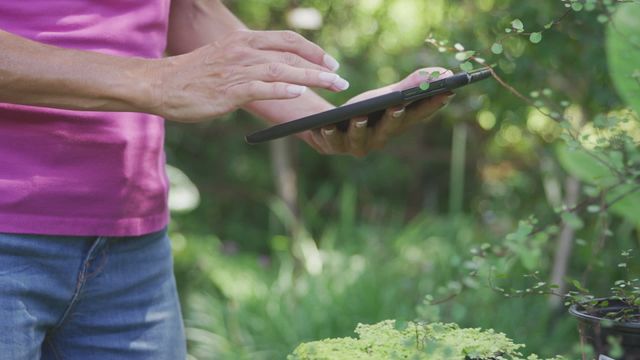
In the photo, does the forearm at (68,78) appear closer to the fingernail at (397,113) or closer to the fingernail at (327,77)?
the fingernail at (327,77)

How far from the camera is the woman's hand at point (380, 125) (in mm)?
1378

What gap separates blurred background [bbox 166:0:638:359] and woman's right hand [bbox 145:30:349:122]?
135 cm

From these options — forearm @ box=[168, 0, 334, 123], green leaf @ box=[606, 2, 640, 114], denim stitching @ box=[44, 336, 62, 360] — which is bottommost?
denim stitching @ box=[44, 336, 62, 360]

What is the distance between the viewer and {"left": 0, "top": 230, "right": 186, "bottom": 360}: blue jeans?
1.35 meters

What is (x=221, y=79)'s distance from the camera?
1232mm

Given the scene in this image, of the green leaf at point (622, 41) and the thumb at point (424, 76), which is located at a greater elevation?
the green leaf at point (622, 41)

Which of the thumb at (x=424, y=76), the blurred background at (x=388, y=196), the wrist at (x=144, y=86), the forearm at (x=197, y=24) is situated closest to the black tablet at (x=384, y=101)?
the thumb at (x=424, y=76)

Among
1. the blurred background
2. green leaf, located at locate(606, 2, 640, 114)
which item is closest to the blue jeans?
the blurred background

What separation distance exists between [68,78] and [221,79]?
0.21 meters

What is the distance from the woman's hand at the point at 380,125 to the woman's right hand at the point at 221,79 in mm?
185

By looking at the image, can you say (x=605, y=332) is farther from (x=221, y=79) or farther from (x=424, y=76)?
(x=221, y=79)

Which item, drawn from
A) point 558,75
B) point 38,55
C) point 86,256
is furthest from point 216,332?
point 38,55

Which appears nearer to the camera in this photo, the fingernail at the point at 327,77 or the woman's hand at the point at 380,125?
the fingernail at the point at 327,77

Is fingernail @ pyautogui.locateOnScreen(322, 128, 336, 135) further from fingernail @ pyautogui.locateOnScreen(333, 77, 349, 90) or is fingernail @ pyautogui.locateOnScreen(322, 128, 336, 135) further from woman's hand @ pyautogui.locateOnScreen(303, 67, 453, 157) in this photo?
fingernail @ pyautogui.locateOnScreen(333, 77, 349, 90)
